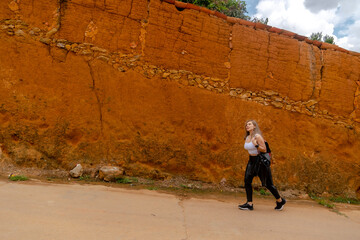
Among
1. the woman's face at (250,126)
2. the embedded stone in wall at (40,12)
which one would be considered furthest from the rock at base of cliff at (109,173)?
the embedded stone in wall at (40,12)

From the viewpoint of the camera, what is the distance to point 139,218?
266 centimetres

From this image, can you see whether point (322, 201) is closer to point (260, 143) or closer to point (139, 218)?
point (260, 143)

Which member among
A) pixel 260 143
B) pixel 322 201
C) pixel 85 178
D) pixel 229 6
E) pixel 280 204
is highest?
pixel 229 6

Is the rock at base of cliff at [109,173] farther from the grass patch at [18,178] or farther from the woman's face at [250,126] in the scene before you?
the woman's face at [250,126]

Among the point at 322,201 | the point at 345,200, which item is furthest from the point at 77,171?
the point at 345,200

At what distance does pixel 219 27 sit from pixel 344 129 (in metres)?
3.80

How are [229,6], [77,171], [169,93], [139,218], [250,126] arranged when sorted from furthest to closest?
[229,6] < [169,93] < [77,171] < [250,126] < [139,218]

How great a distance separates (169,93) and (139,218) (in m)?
2.84

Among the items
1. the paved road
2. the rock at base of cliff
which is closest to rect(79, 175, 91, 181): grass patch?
the rock at base of cliff

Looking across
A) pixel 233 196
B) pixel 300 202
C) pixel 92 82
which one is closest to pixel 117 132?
pixel 92 82

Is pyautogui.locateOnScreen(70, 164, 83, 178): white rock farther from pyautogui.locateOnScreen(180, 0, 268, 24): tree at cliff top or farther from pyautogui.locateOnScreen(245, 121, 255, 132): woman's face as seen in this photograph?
pyautogui.locateOnScreen(180, 0, 268, 24): tree at cliff top

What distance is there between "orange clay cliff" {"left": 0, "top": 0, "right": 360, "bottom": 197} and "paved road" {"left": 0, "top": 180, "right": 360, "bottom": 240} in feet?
3.03

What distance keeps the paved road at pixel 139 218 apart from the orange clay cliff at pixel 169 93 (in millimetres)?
923

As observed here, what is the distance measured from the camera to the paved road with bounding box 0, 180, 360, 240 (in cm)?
215
